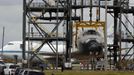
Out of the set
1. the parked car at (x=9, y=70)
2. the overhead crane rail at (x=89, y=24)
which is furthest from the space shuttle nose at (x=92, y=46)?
the parked car at (x=9, y=70)

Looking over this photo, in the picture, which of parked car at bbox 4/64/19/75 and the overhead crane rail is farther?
the overhead crane rail

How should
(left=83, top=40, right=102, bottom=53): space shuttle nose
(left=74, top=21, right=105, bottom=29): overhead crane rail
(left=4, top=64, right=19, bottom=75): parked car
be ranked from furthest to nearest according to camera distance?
(left=83, top=40, right=102, bottom=53): space shuttle nose < (left=74, top=21, right=105, bottom=29): overhead crane rail < (left=4, top=64, right=19, bottom=75): parked car

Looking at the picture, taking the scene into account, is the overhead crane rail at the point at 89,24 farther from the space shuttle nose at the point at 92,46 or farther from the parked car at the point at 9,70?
the parked car at the point at 9,70

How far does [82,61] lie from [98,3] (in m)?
13.1

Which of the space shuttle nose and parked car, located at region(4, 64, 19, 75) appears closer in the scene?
parked car, located at region(4, 64, 19, 75)

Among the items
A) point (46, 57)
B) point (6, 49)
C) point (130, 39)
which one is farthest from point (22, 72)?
point (6, 49)

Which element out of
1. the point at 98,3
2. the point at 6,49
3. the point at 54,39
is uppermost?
the point at 98,3

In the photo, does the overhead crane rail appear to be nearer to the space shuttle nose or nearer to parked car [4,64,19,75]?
the space shuttle nose

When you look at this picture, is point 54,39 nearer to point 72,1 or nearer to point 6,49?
point 72,1

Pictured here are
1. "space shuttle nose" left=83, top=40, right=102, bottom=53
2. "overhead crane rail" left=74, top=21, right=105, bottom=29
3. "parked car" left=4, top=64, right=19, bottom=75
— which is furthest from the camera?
"space shuttle nose" left=83, top=40, right=102, bottom=53

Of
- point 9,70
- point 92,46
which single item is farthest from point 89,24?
point 9,70

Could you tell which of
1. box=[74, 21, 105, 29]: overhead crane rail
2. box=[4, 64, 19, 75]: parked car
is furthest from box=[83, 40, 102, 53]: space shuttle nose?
box=[4, 64, 19, 75]: parked car

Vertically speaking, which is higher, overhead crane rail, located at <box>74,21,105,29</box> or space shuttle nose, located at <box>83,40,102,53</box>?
overhead crane rail, located at <box>74,21,105,29</box>

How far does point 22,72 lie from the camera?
5731 cm
